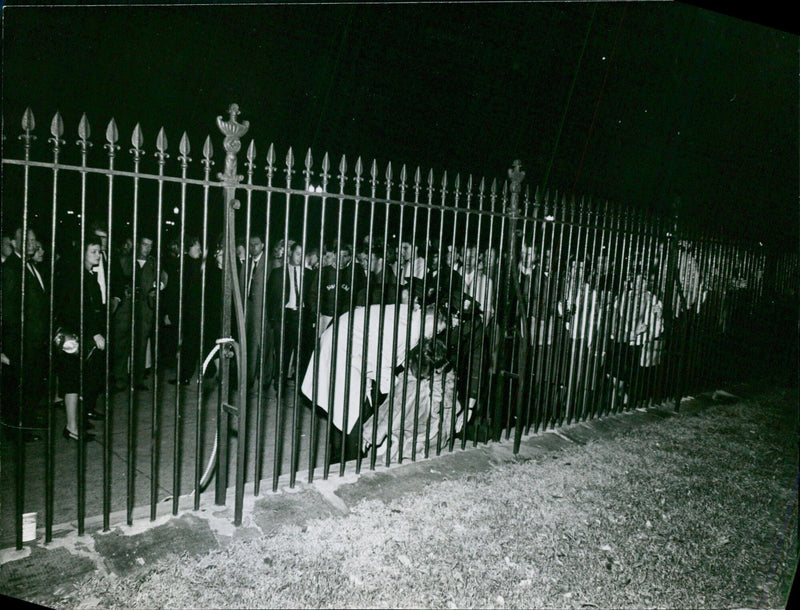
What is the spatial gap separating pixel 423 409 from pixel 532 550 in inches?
71.2

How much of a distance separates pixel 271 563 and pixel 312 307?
4.79 metres

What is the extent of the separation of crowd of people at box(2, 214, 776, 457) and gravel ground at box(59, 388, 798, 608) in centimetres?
83

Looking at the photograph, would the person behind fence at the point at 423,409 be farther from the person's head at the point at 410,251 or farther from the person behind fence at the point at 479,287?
the person's head at the point at 410,251

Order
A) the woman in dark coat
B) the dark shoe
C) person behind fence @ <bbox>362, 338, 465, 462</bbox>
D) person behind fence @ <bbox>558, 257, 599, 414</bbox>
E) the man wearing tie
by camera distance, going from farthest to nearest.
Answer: the man wearing tie → person behind fence @ <bbox>558, 257, 599, 414</bbox> → the dark shoe → the woman in dark coat → person behind fence @ <bbox>362, 338, 465, 462</bbox>

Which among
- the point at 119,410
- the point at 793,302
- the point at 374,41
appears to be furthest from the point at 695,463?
the point at 374,41

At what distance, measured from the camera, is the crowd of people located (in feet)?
14.1

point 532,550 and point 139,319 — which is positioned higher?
point 139,319

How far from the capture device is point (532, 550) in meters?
3.60

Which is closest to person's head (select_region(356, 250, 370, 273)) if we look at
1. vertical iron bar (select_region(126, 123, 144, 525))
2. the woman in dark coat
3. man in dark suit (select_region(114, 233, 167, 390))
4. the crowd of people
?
the crowd of people

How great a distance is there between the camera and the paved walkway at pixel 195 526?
2.86 m

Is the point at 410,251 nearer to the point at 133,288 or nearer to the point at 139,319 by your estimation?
the point at 133,288

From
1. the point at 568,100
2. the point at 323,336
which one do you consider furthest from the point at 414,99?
the point at 323,336

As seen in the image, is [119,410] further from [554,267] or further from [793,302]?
[793,302]

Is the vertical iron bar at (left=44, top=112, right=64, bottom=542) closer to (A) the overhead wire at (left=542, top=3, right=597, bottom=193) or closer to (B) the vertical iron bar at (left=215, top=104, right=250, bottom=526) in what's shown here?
(B) the vertical iron bar at (left=215, top=104, right=250, bottom=526)
